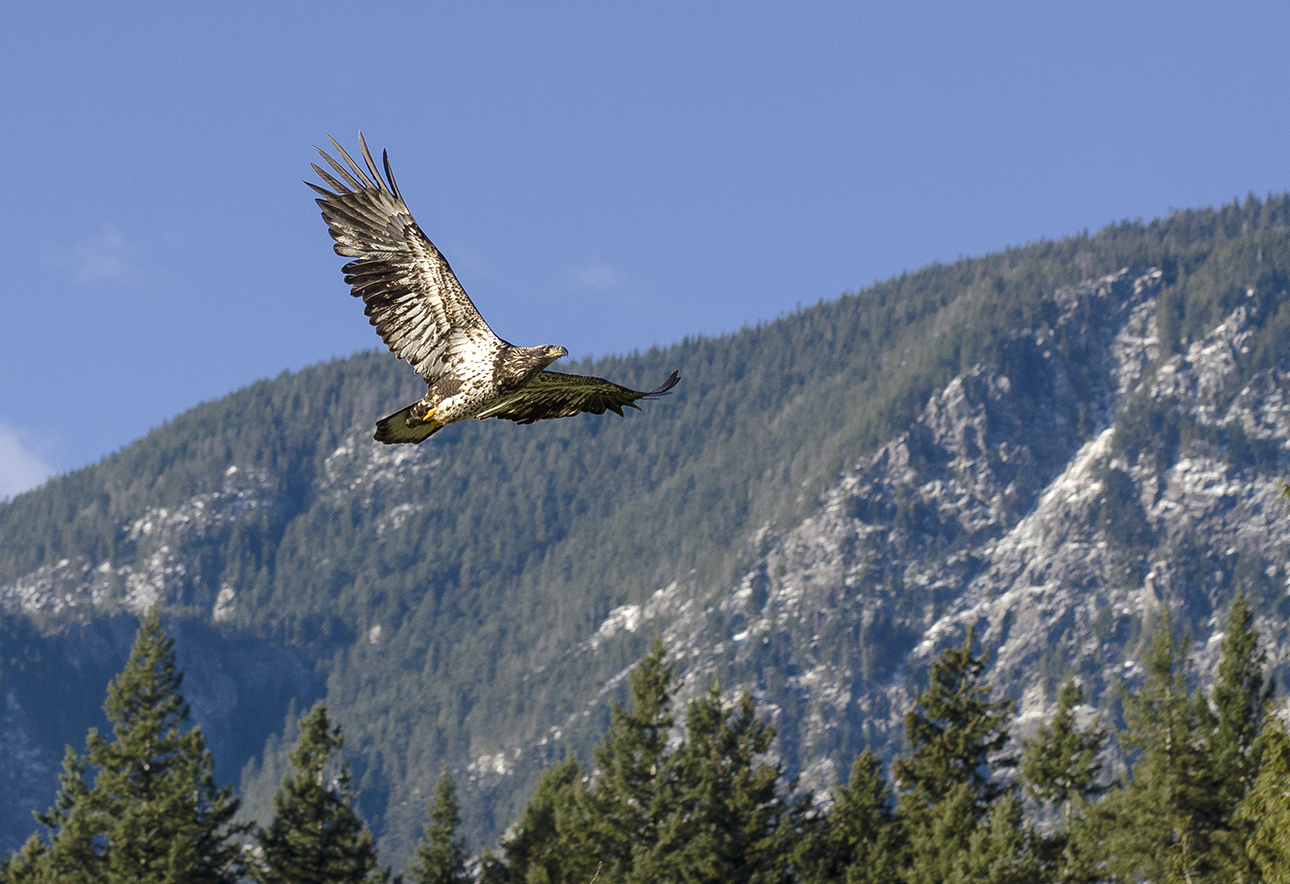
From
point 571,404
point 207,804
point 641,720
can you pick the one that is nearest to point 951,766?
point 641,720

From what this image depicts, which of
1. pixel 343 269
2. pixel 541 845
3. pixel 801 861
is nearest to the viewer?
pixel 343 269

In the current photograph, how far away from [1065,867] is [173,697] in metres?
27.8

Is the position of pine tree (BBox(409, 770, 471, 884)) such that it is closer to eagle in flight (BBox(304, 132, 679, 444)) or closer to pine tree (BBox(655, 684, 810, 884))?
pine tree (BBox(655, 684, 810, 884))

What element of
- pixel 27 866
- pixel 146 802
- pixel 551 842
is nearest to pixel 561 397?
pixel 551 842

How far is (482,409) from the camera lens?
61.7ft

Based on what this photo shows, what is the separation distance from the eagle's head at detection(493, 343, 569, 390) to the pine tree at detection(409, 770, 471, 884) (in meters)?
41.9

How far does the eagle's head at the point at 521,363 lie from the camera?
725 inches

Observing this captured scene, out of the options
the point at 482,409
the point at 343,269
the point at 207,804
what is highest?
the point at 207,804

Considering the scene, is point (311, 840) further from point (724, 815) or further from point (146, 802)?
point (724, 815)

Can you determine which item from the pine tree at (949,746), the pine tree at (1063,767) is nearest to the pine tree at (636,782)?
the pine tree at (949,746)

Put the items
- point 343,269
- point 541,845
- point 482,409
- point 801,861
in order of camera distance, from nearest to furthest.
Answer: point 482,409
point 343,269
point 801,861
point 541,845

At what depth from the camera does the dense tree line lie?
53.5 m

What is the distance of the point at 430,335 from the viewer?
64.2ft

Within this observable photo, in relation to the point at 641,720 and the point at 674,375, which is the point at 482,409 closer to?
the point at 674,375
